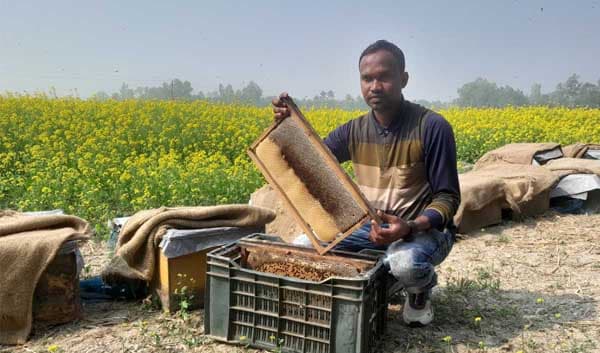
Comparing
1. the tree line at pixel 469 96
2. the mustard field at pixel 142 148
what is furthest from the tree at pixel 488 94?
the mustard field at pixel 142 148

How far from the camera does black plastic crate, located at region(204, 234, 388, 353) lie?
2.73 metres

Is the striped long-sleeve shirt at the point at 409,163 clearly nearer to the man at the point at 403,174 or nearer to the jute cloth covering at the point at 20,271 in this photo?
the man at the point at 403,174

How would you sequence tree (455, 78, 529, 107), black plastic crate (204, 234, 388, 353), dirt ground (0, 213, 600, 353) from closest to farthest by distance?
1. black plastic crate (204, 234, 388, 353)
2. dirt ground (0, 213, 600, 353)
3. tree (455, 78, 529, 107)

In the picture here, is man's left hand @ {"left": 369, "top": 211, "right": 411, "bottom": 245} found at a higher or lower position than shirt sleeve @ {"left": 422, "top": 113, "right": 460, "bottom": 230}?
lower

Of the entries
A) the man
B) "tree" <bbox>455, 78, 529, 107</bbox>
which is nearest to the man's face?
the man

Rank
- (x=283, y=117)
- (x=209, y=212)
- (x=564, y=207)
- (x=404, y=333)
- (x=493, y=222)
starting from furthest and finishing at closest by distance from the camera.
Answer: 1. (x=564, y=207)
2. (x=493, y=222)
3. (x=209, y=212)
4. (x=404, y=333)
5. (x=283, y=117)

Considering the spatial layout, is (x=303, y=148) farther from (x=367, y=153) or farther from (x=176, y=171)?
(x=176, y=171)

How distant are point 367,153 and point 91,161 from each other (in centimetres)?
490

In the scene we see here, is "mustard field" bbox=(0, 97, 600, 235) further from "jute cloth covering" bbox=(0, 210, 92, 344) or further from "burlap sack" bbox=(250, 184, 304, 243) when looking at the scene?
"jute cloth covering" bbox=(0, 210, 92, 344)

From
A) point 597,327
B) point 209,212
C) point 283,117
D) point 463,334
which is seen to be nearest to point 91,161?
point 209,212

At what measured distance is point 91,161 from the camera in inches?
281

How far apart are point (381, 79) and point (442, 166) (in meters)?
0.62

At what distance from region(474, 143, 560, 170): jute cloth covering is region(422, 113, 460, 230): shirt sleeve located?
16.3 ft

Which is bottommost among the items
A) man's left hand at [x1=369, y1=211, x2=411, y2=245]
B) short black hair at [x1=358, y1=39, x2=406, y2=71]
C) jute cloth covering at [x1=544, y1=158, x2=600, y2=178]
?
jute cloth covering at [x1=544, y1=158, x2=600, y2=178]
